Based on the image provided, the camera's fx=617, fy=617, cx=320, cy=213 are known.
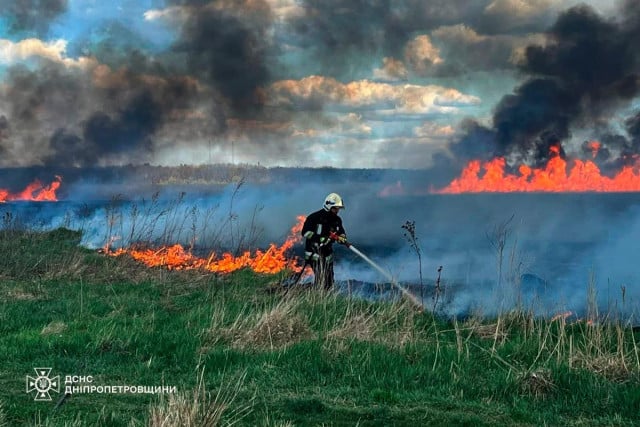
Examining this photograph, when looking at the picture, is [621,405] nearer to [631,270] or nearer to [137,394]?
[137,394]

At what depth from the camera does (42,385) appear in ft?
23.1

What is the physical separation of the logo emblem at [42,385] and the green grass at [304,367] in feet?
0.39

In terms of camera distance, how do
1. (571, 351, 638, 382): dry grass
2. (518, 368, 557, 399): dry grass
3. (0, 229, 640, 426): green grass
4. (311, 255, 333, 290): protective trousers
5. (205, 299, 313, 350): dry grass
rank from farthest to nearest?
(311, 255, 333, 290): protective trousers → (205, 299, 313, 350): dry grass → (571, 351, 638, 382): dry grass → (518, 368, 557, 399): dry grass → (0, 229, 640, 426): green grass

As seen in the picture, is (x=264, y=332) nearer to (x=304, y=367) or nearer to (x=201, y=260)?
(x=304, y=367)

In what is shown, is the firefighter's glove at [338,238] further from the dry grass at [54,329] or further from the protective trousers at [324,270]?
the dry grass at [54,329]

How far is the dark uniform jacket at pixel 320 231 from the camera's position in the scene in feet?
45.0

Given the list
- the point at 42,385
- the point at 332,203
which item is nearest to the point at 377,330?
the point at 332,203

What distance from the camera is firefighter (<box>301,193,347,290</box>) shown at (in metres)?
13.7

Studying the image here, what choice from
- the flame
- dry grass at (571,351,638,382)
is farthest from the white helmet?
dry grass at (571,351,638,382)

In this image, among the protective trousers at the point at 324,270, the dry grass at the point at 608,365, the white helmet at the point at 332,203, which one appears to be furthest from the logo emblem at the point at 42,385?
the white helmet at the point at 332,203

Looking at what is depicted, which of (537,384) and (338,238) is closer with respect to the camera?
(537,384)

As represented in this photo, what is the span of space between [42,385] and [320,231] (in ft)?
25.1

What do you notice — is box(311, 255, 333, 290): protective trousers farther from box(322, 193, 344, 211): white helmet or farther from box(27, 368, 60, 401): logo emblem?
box(27, 368, 60, 401): logo emblem

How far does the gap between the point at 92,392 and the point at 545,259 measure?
6517cm
